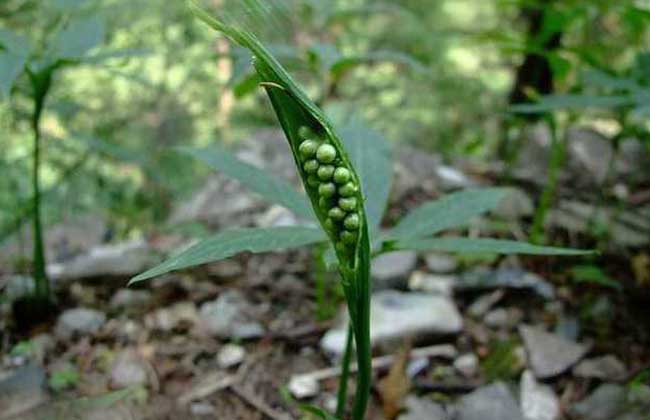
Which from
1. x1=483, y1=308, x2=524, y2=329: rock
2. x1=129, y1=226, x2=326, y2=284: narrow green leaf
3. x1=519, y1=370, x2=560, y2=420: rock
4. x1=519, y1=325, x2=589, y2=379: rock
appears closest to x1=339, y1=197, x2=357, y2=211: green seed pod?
x1=129, y1=226, x2=326, y2=284: narrow green leaf

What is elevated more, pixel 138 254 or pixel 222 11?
pixel 222 11

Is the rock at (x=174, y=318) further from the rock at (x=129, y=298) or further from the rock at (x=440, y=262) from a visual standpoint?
the rock at (x=440, y=262)

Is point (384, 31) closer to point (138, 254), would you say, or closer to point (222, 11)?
point (138, 254)

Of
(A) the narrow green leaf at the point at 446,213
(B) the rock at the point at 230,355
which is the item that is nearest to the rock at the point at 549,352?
(A) the narrow green leaf at the point at 446,213

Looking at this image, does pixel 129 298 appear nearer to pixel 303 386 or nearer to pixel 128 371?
pixel 128 371

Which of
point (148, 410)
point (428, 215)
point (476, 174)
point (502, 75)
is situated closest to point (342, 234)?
point (428, 215)

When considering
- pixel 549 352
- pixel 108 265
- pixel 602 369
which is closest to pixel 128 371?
pixel 108 265

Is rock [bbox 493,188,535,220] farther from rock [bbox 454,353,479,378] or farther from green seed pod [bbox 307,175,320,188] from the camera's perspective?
green seed pod [bbox 307,175,320,188]

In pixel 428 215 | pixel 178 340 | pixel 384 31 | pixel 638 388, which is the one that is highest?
pixel 384 31
